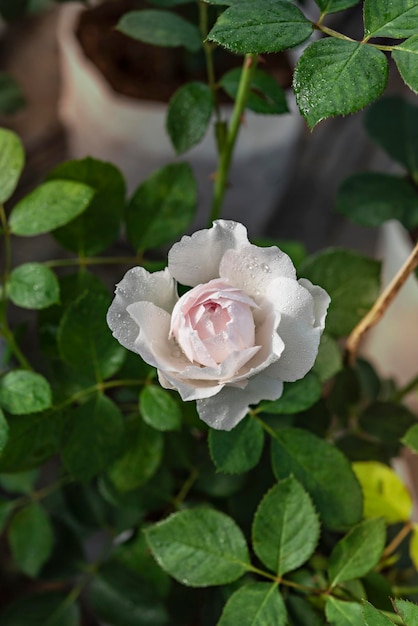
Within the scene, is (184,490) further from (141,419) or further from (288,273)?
(288,273)

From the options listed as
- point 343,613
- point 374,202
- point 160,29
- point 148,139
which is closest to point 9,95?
point 148,139

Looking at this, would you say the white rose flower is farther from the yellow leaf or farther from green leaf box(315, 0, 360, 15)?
the yellow leaf

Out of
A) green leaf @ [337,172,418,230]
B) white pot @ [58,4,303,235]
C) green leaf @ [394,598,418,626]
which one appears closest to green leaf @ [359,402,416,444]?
green leaf @ [337,172,418,230]

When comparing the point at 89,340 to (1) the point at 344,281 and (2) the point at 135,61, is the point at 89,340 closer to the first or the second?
(1) the point at 344,281

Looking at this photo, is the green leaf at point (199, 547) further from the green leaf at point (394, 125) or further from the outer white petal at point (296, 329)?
the green leaf at point (394, 125)

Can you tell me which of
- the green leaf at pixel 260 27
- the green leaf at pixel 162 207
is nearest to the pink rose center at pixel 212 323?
the green leaf at pixel 260 27

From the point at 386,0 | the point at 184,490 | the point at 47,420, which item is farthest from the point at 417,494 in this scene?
the point at 386,0
